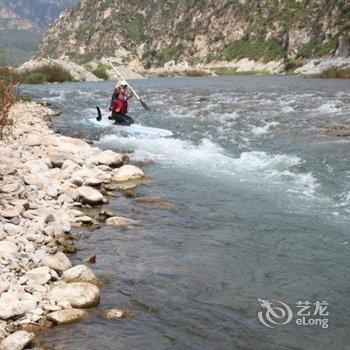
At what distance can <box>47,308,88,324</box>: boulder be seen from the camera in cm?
603

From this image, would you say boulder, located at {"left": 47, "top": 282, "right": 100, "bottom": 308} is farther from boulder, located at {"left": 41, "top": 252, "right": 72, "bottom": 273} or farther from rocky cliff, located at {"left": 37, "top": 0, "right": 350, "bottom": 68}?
rocky cliff, located at {"left": 37, "top": 0, "right": 350, "bottom": 68}

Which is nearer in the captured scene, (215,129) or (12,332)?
(12,332)

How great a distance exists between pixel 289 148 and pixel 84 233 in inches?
370

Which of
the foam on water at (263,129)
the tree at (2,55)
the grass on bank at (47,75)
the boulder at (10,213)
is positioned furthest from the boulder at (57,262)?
the grass on bank at (47,75)

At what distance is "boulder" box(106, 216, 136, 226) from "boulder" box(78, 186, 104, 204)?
1119mm

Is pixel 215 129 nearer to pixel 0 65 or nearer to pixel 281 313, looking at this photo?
pixel 0 65

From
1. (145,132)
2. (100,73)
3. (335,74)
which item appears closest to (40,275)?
(145,132)

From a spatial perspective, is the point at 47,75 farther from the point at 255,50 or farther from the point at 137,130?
the point at 255,50

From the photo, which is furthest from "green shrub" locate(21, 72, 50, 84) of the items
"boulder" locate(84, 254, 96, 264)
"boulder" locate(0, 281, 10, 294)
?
"boulder" locate(0, 281, 10, 294)

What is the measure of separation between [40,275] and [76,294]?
0.68 metres

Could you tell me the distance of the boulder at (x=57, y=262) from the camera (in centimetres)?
720

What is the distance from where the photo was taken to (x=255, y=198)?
445 inches

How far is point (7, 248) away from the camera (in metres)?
7.27

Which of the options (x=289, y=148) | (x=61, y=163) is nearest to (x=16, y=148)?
(x=61, y=163)
